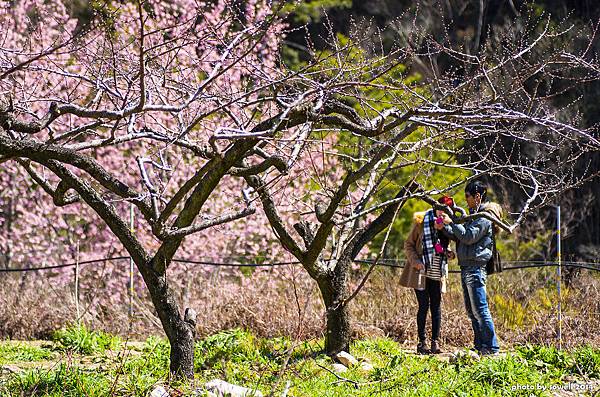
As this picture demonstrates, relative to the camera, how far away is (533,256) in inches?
593

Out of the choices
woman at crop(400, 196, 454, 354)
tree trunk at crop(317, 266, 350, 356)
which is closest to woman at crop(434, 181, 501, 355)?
woman at crop(400, 196, 454, 354)

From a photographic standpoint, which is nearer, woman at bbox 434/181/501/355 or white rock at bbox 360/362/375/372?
white rock at bbox 360/362/375/372

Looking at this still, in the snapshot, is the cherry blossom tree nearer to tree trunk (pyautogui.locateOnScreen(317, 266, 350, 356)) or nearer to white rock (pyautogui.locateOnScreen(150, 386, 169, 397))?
white rock (pyautogui.locateOnScreen(150, 386, 169, 397))

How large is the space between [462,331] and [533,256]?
7027mm

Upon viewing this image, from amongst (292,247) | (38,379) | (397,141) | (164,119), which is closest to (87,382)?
(38,379)

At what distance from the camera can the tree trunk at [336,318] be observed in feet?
22.2

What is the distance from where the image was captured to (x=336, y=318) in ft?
22.2

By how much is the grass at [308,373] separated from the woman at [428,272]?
16.6 inches

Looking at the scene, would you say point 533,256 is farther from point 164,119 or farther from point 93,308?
point 93,308

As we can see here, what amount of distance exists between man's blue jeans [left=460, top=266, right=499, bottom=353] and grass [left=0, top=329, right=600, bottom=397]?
2.27 ft

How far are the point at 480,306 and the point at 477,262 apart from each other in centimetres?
37

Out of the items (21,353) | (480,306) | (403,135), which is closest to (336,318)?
(480,306)

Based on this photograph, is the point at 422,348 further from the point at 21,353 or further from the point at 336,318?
the point at 21,353

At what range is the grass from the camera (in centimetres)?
540
